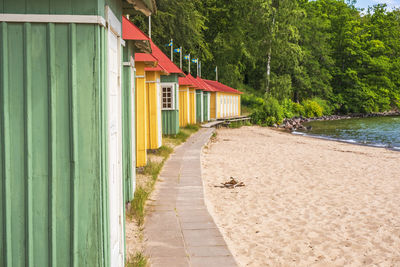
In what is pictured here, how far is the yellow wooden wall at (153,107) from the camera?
42.3 feet

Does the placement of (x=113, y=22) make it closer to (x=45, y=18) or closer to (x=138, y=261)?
(x=45, y=18)

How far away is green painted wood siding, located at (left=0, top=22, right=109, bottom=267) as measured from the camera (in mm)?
3141

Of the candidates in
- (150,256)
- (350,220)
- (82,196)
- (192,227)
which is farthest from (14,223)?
(350,220)

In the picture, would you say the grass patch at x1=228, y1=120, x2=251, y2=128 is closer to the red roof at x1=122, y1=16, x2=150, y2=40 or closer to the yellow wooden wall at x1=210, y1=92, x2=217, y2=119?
the yellow wooden wall at x1=210, y1=92, x2=217, y2=119

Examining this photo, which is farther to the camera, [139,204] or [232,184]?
[232,184]

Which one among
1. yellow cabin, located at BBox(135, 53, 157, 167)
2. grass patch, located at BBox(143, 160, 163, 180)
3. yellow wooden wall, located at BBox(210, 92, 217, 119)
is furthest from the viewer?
yellow wooden wall, located at BBox(210, 92, 217, 119)

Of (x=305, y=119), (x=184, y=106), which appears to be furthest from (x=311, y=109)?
(x=184, y=106)

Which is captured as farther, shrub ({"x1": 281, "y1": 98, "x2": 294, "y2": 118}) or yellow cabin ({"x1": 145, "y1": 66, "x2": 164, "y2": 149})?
shrub ({"x1": 281, "y1": 98, "x2": 294, "y2": 118})

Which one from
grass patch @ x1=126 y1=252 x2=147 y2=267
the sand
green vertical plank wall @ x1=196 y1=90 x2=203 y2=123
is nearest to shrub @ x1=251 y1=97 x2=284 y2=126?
green vertical plank wall @ x1=196 y1=90 x2=203 y2=123

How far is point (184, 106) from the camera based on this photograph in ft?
77.1

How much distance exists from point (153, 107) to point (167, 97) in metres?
5.19

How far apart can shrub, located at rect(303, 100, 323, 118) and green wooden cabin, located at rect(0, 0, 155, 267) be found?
5135 centimetres

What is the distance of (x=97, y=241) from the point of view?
3.24 m

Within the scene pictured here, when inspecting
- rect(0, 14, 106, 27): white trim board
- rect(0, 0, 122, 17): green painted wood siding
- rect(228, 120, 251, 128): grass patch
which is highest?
rect(0, 0, 122, 17): green painted wood siding
